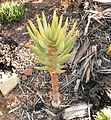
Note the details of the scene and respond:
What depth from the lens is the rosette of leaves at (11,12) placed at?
3.55 m

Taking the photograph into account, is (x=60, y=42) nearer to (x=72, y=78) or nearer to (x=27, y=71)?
(x=72, y=78)

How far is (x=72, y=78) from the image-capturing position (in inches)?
113

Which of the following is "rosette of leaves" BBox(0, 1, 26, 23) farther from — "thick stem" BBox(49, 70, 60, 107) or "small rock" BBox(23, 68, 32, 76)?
"thick stem" BBox(49, 70, 60, 107)

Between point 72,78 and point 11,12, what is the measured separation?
1.08 m

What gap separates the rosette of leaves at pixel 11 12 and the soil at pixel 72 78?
0.37m

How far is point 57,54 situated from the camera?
244 cm

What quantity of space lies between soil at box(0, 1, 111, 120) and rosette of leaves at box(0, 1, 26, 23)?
0.37 meters

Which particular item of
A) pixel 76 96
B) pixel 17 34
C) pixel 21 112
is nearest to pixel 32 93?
pixel 21 112

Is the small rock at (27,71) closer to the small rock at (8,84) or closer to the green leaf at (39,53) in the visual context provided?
the small rock at (8,84)

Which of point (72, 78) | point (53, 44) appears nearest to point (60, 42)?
point (53, 44)

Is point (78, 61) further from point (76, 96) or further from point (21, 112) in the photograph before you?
point (21, 112)

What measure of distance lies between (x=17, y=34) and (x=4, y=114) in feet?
2.97

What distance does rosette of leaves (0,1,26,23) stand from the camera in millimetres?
3555

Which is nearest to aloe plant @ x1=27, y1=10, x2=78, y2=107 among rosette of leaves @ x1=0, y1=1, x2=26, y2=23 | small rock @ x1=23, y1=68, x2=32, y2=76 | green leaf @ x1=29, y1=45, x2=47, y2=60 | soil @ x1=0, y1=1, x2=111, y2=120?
green leaf @ x1=29, y1=45, x2=47, y2=60
